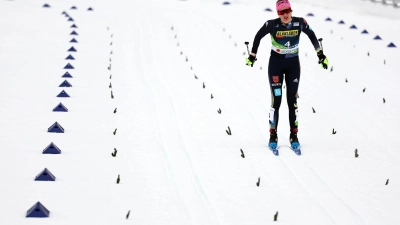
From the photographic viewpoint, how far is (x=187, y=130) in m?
10.7

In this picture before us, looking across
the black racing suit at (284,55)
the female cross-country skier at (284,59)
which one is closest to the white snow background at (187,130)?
the female cross-country skier at (284,59)

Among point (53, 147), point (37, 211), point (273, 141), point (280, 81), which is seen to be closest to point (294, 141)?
point (273, 141)

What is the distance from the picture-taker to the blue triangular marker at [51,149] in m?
9.35

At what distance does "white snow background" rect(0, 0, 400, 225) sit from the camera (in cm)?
763

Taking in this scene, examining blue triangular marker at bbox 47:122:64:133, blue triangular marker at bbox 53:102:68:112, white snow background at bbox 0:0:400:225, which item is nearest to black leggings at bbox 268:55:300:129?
white snow background at bbox 0:0:400:225

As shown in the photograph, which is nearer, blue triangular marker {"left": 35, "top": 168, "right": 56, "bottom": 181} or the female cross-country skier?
blue triangular marker {"left": 35, "top": 168, "right": 56, "bottom": 181}

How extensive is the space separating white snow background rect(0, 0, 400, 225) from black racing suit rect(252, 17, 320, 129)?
0.57m

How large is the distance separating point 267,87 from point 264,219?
22.5 ft

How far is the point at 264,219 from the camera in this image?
7270 mm

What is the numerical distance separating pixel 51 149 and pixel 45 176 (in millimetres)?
1118

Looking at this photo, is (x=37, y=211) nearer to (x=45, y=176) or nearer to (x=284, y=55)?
(x=45, y=176)

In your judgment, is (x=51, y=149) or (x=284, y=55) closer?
(x=51, y=149)

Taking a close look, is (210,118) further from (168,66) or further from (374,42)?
(374,42)

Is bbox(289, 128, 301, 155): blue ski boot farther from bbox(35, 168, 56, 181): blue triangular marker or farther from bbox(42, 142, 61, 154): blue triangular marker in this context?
bbox(35, 168, 56, 181): blue triangular marker
